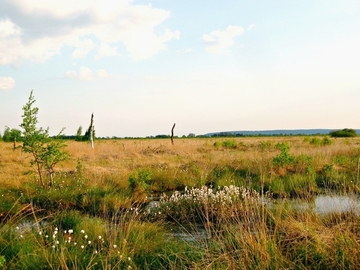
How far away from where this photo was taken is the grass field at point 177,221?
4.25 meters

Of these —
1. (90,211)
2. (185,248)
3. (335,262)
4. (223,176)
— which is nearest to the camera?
(335,262)

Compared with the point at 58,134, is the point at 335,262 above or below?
below

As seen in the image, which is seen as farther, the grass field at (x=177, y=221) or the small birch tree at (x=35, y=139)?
the small birch tree at (x=35, y=139)

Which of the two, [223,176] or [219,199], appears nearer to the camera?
→ [219,199]

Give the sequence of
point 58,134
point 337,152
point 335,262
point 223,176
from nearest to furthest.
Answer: point 335,262, point 58,134, point 223,176, point 337,152

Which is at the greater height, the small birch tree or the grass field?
the small birch tree

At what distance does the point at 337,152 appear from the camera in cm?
1830

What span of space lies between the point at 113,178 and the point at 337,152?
1194 cm

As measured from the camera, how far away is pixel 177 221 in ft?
24.6

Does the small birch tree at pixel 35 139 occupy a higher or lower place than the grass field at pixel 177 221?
higher

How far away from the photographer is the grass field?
4254 millimetres

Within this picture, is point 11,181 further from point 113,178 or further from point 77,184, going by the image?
point 113,178

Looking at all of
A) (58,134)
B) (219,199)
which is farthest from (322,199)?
(58,134)

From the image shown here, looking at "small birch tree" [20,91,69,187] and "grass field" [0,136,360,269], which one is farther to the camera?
"small birch tree" [20,91,69,187]
